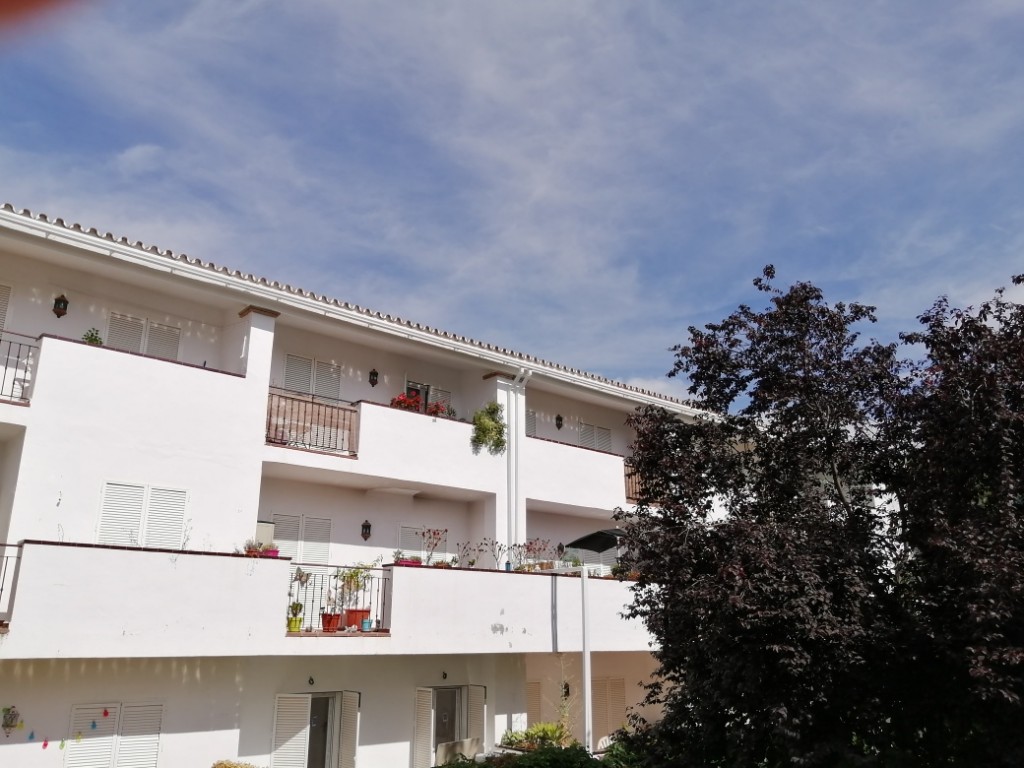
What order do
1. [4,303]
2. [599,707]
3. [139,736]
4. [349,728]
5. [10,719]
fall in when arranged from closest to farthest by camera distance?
[10,719]
[139,736]
[4,303]
[349,728]
[599,707]

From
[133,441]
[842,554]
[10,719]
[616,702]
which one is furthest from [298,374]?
[842,554]

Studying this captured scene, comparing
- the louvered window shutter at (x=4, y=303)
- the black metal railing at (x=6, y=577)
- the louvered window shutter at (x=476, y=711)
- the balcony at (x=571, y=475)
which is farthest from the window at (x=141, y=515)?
the balcony at (x=571, y=475)

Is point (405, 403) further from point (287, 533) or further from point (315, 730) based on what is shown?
point (315, 730)

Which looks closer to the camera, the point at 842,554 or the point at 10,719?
the point at 842,554

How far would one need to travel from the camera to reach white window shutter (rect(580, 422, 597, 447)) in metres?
24.2

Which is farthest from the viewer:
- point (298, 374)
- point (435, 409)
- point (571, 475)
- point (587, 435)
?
point (587, 435)

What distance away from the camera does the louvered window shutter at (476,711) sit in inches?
→ 707

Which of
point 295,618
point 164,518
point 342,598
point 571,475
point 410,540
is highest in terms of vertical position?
point 571,475

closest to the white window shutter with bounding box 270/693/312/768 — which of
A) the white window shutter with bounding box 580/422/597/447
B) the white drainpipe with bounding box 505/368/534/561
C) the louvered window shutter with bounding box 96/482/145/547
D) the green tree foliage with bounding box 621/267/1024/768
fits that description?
the louvered window shutter with bounding box 96/482/145/547

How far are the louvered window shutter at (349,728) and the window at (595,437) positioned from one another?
10.1 metres

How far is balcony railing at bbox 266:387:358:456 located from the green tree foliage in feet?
27.7

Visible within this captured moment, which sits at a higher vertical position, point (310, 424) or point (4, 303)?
point (4, 303)

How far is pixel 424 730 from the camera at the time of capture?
56.4 feet

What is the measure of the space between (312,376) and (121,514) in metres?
5.45
